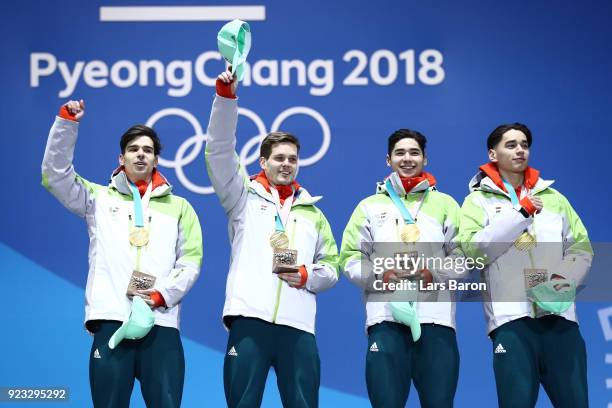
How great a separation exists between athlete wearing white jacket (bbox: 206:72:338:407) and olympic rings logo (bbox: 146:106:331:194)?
1376 millimetres

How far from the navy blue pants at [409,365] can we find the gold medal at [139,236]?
1077 mm

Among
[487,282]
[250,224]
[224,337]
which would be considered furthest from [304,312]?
[224,337]

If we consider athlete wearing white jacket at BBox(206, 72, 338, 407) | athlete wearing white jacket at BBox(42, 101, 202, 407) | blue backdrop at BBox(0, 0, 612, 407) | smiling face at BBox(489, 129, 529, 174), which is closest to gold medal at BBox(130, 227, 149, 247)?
athlete wearing white jacket at BBox(42, 101, 202, 407)

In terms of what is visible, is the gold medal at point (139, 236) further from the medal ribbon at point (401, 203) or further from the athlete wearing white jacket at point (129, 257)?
the medal ribbon at point (401, 203)

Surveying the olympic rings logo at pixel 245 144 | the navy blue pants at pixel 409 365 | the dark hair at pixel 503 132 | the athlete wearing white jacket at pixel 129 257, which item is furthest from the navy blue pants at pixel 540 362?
the olympic rings logo at pixel 245 144

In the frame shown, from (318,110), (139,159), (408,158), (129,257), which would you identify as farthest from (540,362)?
(318,110)

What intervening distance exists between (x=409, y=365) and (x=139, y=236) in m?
1.29

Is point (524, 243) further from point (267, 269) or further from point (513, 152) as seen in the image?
point (267, 269)

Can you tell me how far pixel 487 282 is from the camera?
14.0 ft

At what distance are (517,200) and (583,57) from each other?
209 centimetres

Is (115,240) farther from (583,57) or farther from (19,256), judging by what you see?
(583,57)

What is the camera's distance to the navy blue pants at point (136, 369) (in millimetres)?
3920

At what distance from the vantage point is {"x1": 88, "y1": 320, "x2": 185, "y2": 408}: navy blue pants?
12.9ft

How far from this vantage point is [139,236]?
13.6 feet
